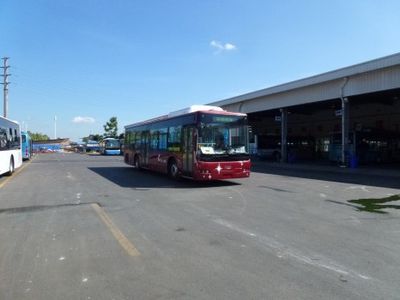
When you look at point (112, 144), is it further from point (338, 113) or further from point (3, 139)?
point (3, 139)

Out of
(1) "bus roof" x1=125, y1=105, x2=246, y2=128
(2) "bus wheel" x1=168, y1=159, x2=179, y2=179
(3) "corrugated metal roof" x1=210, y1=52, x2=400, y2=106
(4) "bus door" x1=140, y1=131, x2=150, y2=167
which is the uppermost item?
(3) "corrugated metal roof" x1=210, y1=52, x2=400, y2=106

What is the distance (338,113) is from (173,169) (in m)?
16.8

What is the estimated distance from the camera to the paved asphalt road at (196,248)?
5.15 meters

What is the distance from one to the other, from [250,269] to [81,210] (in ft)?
20.1

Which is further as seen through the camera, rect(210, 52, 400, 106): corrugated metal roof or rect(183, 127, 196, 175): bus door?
rect(210, 52, 400, 106): corrugated metal roof

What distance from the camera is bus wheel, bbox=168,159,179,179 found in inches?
723

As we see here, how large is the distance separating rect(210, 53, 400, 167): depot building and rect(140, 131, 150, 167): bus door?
1464 cm

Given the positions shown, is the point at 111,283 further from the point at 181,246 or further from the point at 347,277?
the point at 347,277

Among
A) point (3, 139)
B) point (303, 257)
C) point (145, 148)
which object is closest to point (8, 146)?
point (3, 139)

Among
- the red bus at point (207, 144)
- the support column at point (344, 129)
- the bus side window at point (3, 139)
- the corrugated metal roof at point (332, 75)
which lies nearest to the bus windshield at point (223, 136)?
the red bus at point (207, 144)

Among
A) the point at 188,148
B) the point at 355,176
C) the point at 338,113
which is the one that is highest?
the point at 338,113

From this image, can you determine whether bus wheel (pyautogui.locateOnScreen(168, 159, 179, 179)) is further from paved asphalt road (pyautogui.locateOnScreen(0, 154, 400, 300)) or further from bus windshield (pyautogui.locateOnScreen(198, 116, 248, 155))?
paved asphalt road (pyautogui.locateOnScreen(0, 154, 400, 300))

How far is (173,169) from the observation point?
1880cm

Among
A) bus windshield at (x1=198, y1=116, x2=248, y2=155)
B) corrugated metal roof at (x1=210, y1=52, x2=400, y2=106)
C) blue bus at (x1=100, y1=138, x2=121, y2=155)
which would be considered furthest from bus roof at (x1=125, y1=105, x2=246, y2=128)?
blue bus at (x1=100, y1=138, x2=121, y2=155)
